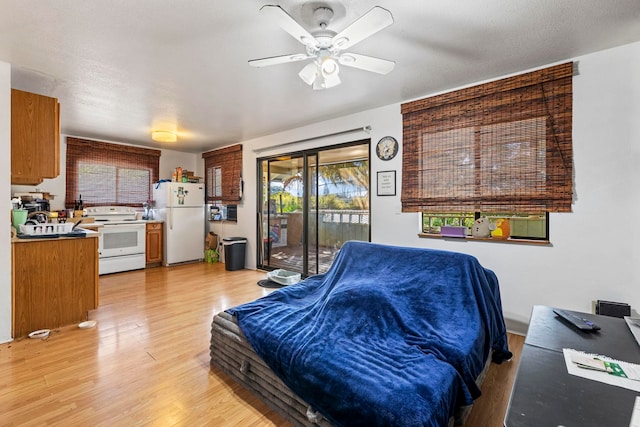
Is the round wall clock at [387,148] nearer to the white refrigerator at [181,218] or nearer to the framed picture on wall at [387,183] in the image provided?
the framed picture on wall at [387,183]

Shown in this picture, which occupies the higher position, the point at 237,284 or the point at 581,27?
the point at 581,27

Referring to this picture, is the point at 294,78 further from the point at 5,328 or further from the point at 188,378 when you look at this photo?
the point at 5,328

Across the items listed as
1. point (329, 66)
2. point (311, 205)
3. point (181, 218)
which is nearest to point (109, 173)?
point (181, 218)

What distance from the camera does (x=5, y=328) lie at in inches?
98.6

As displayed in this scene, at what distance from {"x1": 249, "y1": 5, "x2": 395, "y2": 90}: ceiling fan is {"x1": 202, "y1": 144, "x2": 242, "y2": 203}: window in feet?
12.3

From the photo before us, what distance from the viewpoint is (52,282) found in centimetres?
277

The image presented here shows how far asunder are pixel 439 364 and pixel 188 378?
1.65m

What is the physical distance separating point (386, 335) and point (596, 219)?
2051 millimetres

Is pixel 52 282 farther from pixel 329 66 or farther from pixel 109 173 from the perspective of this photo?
pixel 109 173

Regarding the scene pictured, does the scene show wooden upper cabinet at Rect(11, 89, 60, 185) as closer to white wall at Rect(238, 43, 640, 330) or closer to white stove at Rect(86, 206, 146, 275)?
white stove at Rect(86, 206, 146, 275)

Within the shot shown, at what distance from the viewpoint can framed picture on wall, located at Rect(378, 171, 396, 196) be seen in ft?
11.5

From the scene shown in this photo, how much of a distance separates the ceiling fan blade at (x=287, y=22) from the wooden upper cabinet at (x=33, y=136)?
2.69 metres

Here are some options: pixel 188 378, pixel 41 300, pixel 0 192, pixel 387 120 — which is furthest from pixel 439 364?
pixel 0 192

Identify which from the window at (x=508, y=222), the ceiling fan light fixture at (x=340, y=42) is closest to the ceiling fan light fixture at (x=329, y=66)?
the ceiling fan light fixture at (x=340, y=42)
